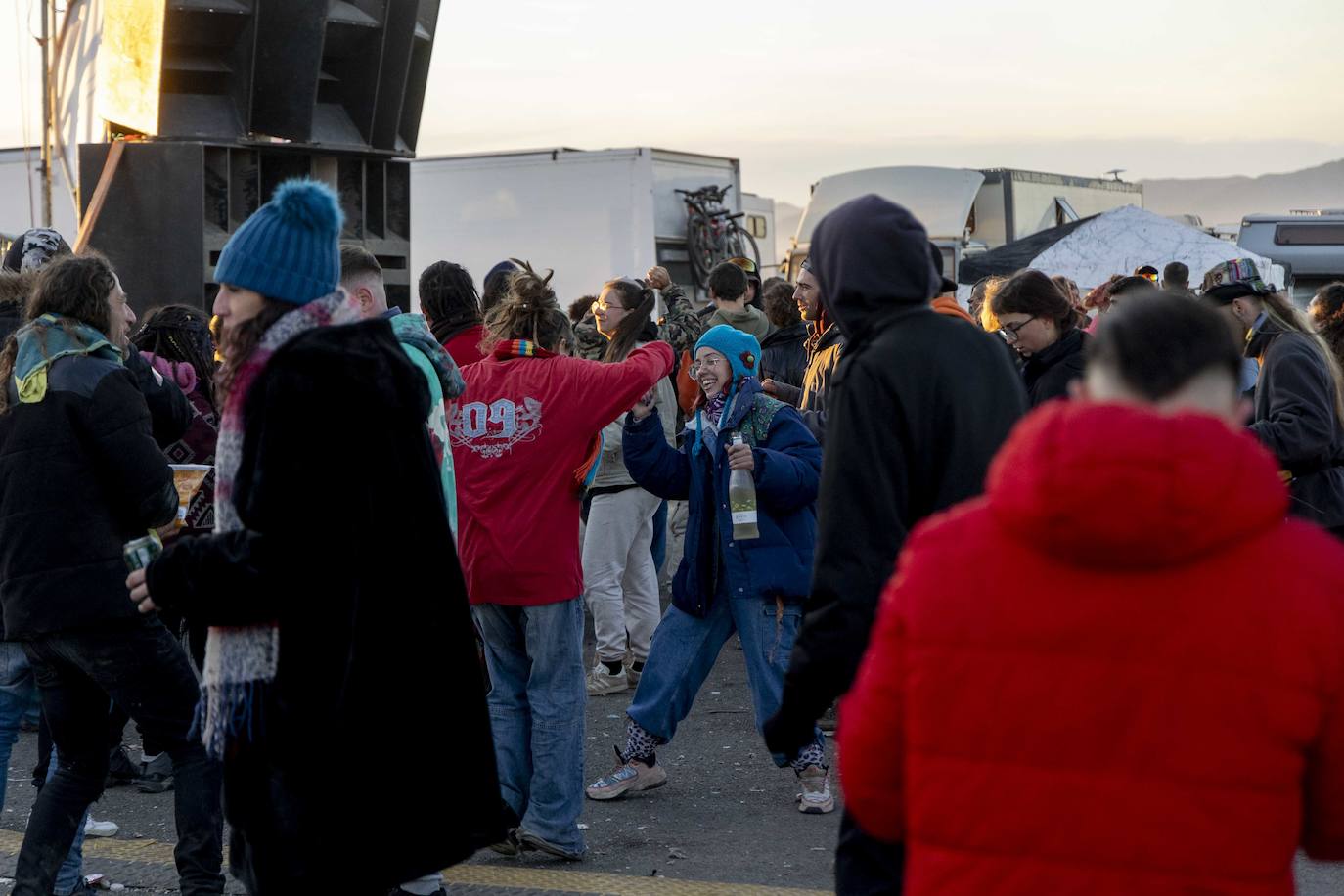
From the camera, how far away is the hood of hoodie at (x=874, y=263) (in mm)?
3154

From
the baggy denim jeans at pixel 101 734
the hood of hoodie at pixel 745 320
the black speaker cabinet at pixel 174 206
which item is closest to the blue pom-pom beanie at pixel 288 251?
the baggy denim jeans at pixel 101 734

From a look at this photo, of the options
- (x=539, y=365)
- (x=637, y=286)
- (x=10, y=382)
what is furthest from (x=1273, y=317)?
(x=10, y=382)

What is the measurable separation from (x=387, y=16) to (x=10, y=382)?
15.0ft

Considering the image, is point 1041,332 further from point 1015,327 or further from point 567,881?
point 567,881

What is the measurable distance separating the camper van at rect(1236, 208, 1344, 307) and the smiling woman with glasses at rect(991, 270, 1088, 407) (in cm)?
1798

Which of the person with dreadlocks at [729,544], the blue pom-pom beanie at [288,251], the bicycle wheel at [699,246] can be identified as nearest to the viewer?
the blue pom-pom beanie at [288,251]

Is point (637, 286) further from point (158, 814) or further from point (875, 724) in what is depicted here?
point (875, 724)

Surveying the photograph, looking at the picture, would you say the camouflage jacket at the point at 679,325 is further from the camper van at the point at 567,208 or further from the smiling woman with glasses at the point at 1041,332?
the camper van at the point at 567,208

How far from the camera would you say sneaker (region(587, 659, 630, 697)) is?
784 centimetres

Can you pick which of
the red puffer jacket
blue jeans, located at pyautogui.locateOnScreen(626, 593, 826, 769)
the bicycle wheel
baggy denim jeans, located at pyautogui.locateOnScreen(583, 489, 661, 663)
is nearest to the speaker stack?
baggy denim jeans, located at pyautogui.locateOnScreen(583, 489, 661, 663)

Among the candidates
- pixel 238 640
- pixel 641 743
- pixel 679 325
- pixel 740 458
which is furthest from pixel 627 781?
pixel 679 325

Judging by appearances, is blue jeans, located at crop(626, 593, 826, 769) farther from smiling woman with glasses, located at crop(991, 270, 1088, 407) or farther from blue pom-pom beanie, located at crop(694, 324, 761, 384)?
smiling woman with glasses, located at crop(991, 270, 1088, 407)

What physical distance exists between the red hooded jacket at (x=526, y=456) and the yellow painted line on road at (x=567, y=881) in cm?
88

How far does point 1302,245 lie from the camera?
2294cm
